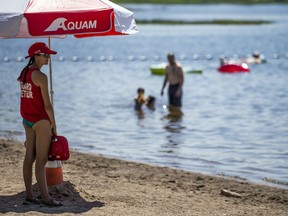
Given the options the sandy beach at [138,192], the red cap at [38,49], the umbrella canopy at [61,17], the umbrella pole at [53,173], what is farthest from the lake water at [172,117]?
the red cap at [38,49]

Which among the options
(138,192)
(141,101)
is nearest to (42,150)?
(138,192)

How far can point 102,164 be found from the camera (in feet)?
39.9

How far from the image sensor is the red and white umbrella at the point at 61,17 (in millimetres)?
8141

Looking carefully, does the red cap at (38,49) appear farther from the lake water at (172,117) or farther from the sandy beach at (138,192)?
the lake water at (172,117)

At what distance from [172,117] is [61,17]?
11409 millimetres

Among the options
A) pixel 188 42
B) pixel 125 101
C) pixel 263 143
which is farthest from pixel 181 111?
pixel 188 42

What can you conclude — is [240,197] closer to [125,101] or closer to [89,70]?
[125,101]

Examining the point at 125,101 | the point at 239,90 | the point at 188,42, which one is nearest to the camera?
the point at 125,101

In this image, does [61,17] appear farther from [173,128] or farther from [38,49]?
[173,128]

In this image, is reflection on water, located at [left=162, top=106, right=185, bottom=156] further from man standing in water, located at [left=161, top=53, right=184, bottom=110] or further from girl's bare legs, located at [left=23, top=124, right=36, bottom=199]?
girl's bare legs, located at [left=23, top=124, right=36, bottom=199]

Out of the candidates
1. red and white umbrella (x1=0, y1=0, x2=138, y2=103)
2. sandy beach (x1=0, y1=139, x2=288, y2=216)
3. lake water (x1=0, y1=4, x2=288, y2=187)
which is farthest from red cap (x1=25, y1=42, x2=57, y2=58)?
lake water (x1=0, y1=4, x2=288, y2=187)

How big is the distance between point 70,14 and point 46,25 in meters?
0.31

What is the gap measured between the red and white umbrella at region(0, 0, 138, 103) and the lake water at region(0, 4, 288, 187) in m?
4.39

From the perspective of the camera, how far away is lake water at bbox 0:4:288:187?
13914 mm
